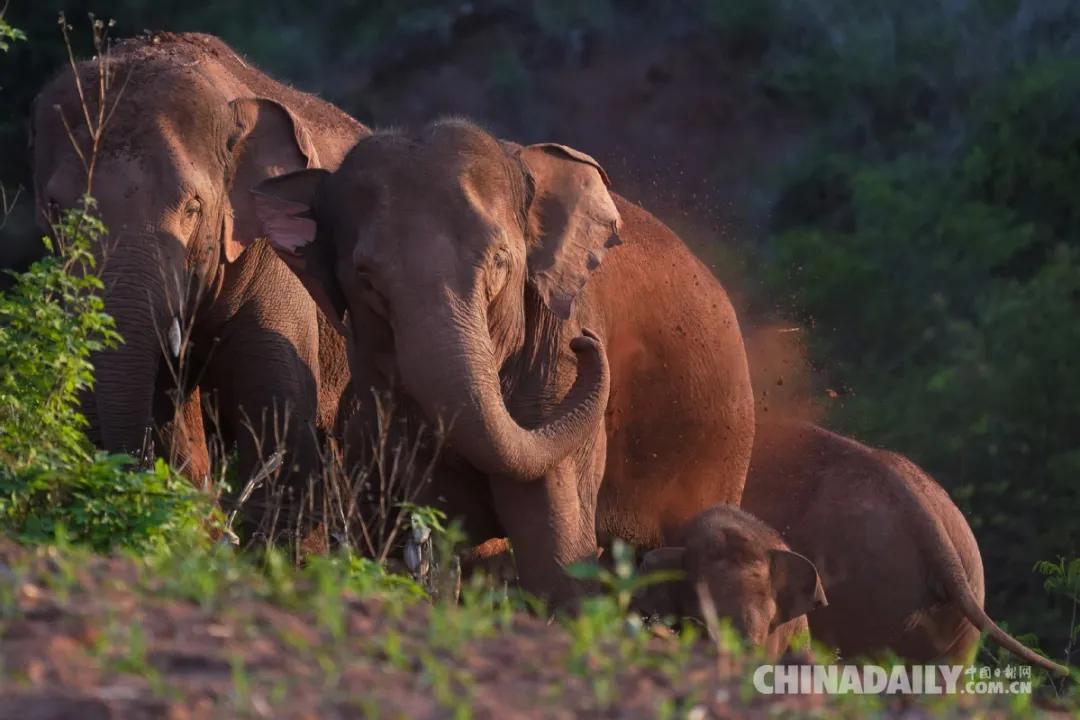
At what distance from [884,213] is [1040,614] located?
16.3ft

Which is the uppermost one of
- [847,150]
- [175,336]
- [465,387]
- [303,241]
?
[303,241]

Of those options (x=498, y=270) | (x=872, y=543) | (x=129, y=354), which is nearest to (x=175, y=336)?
(x=129, y=354)

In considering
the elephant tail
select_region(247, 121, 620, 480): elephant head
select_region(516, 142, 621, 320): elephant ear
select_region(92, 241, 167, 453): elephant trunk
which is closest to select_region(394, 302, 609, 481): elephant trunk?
select_region(247, 121, 620, 480): elephant head

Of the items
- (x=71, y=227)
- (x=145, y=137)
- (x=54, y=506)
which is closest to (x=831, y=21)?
(x=145, y=137)

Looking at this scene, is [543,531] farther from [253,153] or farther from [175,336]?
[253,153]

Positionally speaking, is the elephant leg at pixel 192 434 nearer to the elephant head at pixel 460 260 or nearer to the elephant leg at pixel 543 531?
the elephant head at pixel 460 260

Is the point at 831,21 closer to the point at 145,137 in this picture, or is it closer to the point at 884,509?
the point at 884,509

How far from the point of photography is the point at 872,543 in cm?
1237

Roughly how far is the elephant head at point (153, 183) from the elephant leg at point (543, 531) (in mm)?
1596

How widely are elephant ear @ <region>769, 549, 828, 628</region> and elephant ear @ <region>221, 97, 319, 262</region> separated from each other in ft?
9.43

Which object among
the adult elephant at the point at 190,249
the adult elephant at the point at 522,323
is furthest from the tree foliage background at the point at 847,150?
the adult elephant at the point at 190,249

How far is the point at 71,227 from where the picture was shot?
8.54 m

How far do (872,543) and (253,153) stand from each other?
389 centimetres

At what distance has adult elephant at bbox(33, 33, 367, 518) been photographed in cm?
1029
